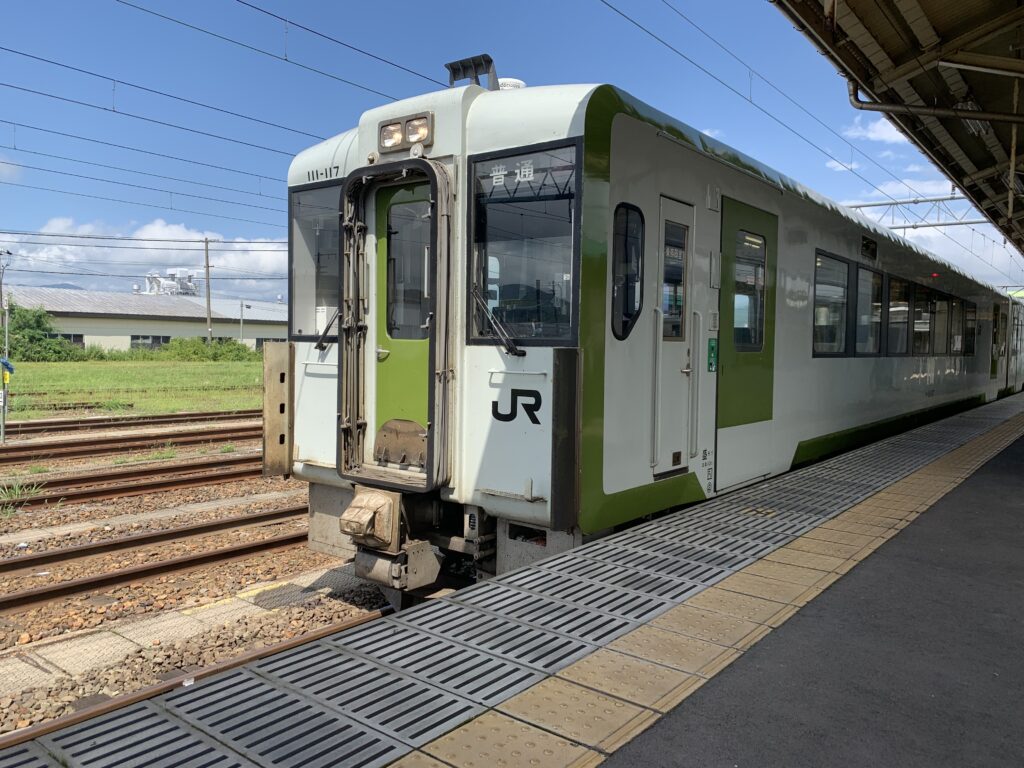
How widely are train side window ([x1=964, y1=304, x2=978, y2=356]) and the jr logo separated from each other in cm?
1473

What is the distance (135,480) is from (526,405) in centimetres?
791

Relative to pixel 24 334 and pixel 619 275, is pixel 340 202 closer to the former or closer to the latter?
pixel 619 275

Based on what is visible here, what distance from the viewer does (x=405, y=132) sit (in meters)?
4.95

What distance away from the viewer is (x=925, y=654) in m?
3.44

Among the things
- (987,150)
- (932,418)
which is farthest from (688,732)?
(932,418)

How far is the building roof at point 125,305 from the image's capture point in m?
57.3

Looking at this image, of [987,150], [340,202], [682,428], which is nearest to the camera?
[340,202]

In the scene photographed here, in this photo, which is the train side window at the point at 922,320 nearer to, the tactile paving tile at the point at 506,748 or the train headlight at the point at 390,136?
the train headlight at the point at 390,136

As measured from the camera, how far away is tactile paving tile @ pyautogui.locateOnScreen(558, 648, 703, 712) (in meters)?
2.93

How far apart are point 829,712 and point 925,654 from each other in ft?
2.86

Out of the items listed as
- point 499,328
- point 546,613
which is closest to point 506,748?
point 546,613

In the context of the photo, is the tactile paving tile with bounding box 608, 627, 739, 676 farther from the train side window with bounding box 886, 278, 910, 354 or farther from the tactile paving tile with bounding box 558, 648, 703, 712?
the train side window with bounding box 886, 278, 910, 354

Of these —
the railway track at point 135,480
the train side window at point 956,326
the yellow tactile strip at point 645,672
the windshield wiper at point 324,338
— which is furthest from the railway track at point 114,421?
the train side window at point 956,326

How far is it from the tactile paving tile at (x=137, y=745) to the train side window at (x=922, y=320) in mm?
12289
